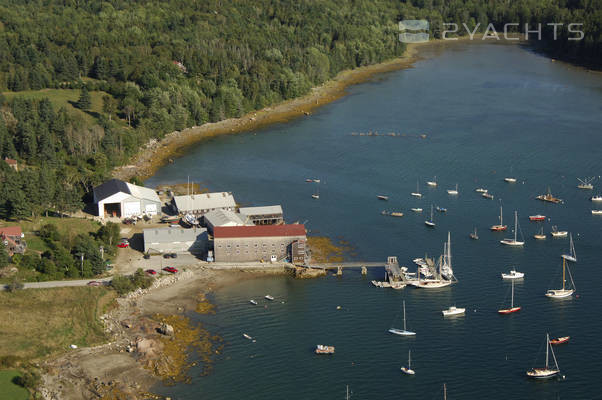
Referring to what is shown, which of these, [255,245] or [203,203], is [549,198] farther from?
[203,203]

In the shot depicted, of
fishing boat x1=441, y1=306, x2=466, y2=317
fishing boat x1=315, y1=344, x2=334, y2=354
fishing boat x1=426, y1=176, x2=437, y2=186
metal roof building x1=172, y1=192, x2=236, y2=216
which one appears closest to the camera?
fishing boat x1=315, y1=344, x2=334, y2=354

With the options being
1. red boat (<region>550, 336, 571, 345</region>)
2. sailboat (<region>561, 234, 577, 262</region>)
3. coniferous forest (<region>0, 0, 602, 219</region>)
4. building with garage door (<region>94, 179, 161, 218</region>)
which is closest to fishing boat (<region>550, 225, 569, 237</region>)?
sailboat (<region>561, 234, 577, 262</region>)

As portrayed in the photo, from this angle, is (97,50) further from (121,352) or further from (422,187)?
(121,352)

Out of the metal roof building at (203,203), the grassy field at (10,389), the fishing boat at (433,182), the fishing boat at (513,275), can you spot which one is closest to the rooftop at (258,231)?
the metal roof building at (203,203)

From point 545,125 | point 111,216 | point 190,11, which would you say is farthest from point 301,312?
point 190,11

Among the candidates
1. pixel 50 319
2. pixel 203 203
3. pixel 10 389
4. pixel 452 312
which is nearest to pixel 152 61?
pixel 203 203

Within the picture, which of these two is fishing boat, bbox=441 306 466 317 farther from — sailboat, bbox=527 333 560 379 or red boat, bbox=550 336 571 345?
sailboat, bbox=527 333 560 379
